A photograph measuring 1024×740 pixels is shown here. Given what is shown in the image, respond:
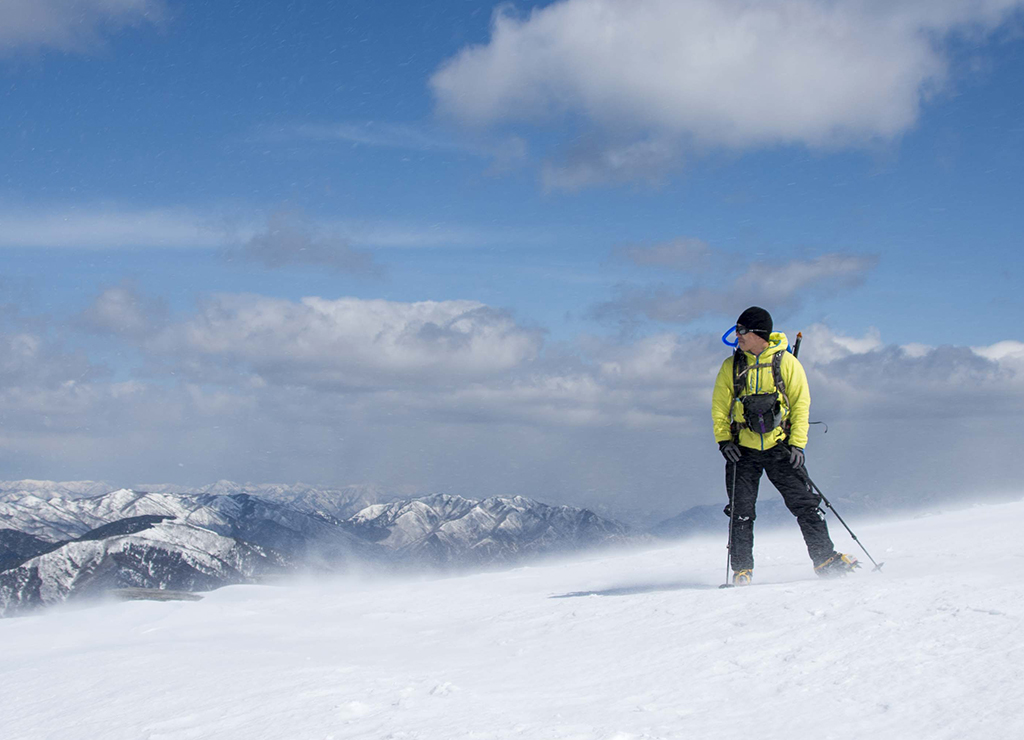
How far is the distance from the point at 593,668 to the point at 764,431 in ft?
13.8

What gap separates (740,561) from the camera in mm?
8609

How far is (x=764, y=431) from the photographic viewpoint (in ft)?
28.1

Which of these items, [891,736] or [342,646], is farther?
[342,646]

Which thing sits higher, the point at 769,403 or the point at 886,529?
the point at 769,403

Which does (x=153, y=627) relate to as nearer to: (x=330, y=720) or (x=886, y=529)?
(x=330, y=720)

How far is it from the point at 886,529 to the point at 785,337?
7.85 metres

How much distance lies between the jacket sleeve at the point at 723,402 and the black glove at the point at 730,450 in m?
0.06

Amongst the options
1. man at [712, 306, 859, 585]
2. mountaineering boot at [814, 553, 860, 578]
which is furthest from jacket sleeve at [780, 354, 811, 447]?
mountaineering boot at [814, 553, 860, 578]

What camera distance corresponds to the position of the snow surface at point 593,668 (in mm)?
4070

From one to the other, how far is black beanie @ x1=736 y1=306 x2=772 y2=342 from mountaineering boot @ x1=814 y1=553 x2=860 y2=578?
8.44ft

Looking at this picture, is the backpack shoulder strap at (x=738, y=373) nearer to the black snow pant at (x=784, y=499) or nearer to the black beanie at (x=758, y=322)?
the black beanie at (x=758, y=322)

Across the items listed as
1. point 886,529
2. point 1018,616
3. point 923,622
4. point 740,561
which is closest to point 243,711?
point 923,622

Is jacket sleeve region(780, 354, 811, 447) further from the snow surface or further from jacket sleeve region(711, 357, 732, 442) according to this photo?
the snow surface

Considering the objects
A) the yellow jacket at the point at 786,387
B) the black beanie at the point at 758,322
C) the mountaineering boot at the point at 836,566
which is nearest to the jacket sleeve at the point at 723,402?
the yellow jacket at the point at 786,387
